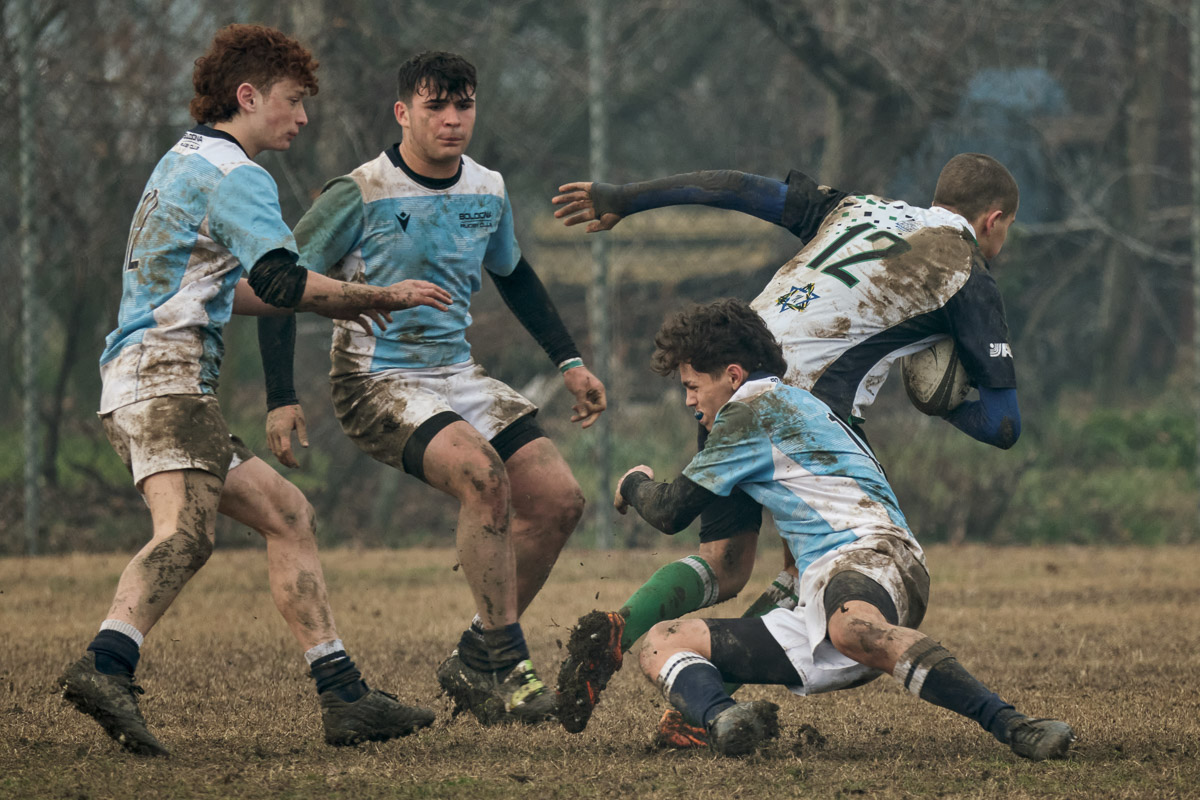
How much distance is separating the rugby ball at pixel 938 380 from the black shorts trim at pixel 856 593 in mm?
829

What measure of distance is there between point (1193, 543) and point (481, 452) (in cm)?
680

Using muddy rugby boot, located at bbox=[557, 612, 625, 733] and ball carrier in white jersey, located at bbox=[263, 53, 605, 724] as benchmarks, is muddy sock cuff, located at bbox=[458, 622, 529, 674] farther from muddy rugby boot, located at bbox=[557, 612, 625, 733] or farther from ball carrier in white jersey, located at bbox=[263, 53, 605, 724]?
muddy rugby boot, located at bbox=[557, 612, 625, 733]

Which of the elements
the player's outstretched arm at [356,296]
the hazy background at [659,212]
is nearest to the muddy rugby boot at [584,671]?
the player's outstretched arm at [356,296]

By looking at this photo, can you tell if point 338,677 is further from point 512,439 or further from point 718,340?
point 718,340

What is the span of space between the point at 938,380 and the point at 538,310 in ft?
5.14

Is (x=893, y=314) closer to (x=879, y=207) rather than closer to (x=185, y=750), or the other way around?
(x=879, y=207)

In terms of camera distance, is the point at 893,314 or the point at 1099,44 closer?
the point at 893,314

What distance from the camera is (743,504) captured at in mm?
4523

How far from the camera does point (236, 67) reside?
4.20m

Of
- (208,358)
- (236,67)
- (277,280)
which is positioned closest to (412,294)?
(277,280)

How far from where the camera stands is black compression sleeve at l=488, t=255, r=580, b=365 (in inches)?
211

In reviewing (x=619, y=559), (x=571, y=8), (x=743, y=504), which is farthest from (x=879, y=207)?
(x=571, y=8)

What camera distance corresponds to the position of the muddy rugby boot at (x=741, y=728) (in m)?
3.74

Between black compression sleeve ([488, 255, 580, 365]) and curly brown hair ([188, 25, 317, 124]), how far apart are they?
1347 millimetres
